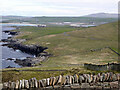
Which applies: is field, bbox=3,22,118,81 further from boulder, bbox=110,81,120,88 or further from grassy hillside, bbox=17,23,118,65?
boulder, bbox=110,81,120,88

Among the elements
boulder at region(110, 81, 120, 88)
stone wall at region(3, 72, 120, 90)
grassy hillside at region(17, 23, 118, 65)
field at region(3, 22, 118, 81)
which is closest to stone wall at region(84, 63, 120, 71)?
field at region(3, 22, 118, 81)

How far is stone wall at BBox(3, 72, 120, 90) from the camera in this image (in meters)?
16.2

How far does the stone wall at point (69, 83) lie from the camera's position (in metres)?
16.2

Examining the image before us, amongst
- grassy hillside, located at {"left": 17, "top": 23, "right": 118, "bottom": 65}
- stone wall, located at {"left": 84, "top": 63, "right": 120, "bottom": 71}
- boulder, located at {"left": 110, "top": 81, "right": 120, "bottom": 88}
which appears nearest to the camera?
boulder, located at {"left": 110, "top": 81, "right": 120, "bottom": 88}

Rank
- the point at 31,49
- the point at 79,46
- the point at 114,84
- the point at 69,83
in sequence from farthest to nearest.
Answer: the point at 31,49, the point at 79,46, the point at 114,84, the point at 69,83

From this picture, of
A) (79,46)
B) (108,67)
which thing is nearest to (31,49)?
(79,46)

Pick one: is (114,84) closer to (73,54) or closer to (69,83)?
(69,83)

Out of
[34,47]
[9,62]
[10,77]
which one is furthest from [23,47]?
[10,77]

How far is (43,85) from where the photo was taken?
16.3m

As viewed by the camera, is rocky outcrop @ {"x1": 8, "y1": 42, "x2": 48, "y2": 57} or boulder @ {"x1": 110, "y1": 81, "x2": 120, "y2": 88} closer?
boulder @ {"x1": 110, "y1": 81, "x2": 120, "y2": 88}

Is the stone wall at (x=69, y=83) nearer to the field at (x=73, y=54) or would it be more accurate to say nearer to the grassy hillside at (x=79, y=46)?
the field at (x=73, y=54)

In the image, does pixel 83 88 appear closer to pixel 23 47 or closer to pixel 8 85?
pixel 8 85

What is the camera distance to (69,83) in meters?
16.5

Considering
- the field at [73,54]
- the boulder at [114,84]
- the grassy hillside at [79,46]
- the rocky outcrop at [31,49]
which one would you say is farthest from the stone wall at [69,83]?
the rocky outcrop at [31,49]
